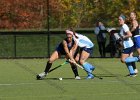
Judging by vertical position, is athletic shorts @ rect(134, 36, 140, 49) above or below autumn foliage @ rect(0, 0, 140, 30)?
above

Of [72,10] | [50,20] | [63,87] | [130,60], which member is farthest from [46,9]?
[63,87]

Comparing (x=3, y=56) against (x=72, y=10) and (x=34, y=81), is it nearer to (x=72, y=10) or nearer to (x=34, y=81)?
(x=72, y=10)

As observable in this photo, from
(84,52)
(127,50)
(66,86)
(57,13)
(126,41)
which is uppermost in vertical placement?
(126,41)

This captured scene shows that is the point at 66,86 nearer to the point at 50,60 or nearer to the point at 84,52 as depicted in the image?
the point at 50,60

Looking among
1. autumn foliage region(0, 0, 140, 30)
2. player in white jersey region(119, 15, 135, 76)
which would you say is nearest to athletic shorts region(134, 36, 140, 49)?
player in white jersey region(119, 15, 135, 76)

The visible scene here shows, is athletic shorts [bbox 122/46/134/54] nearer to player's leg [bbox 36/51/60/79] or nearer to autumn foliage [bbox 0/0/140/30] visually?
player's leg [bbox 36/51/60/79]

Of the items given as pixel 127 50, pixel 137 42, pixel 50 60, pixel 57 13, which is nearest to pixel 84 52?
pixel 50 60

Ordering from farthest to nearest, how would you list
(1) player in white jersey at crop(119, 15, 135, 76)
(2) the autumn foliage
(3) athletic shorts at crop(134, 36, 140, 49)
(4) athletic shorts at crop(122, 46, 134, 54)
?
1. (2) the autumn foliage
2. (3) athletic shorts at crop(134, 36, 140, 49)
3. (4) athletic shorts at crop(122, 46, 134, 54)
4. (1) player in white jersey at crop(119, 15, 135, 76)

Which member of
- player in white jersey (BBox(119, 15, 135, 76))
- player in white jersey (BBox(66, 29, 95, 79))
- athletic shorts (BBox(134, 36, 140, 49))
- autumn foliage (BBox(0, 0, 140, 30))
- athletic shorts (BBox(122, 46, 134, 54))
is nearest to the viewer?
player in white jersey (BBox(119, 15, 135, 76))

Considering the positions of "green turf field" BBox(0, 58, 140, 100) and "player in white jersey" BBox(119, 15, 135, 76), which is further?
"player in white jersey" BBox(119, 15, 135, 76)

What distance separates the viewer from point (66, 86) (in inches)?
578

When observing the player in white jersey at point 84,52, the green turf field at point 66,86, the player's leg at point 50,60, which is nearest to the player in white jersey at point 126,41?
the green turf field at point 66,86

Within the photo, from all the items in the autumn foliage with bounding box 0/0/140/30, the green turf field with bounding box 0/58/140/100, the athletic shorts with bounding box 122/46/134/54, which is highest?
the athletic shorts with bounding box 122/46/134/54

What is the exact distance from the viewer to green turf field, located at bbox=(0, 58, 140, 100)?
12.6 meters
